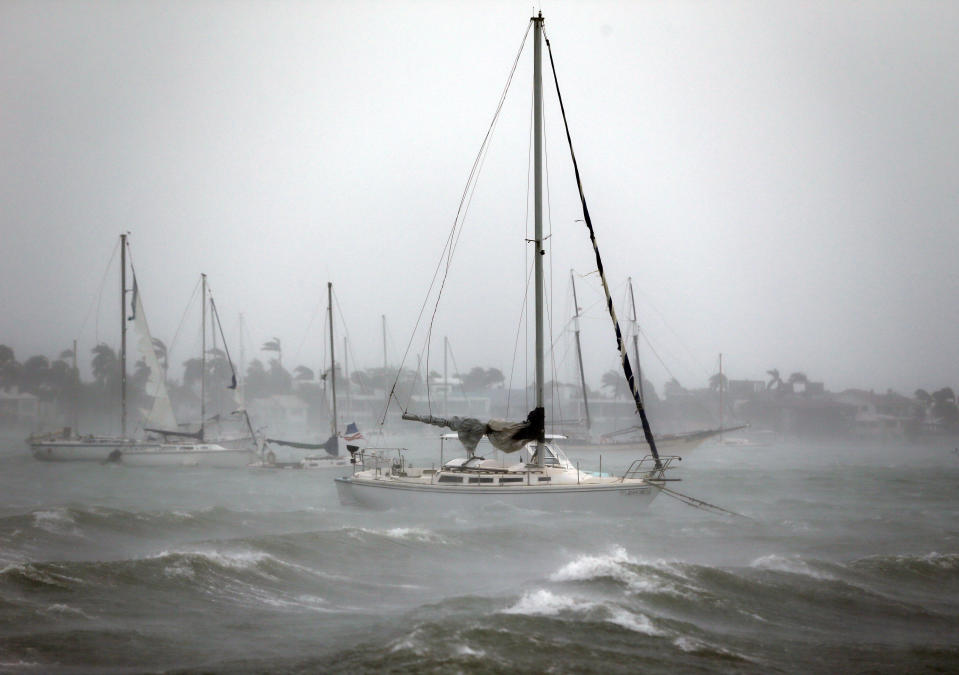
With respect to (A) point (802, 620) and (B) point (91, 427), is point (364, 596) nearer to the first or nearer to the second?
(A) point (802, 620)

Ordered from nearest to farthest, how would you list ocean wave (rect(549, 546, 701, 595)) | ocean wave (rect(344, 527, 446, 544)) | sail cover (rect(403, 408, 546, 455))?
1. ocean wave (rect(549, 546, 701, 595))
2. ocean wave (rect(344, 527, 446, 544))
3. sail cover (rect(403, 408, 546, 455))

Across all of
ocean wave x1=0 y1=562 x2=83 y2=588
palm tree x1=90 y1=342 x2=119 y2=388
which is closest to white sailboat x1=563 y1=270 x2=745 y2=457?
ocean wave x1=0 y1=562 x2=83 y2=588

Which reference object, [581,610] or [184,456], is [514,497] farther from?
[184,456]

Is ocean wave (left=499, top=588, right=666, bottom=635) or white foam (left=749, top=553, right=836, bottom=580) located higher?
ocean wave (left=499, top=588, right=666, bottom=635)

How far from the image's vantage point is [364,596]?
1501 centimetres

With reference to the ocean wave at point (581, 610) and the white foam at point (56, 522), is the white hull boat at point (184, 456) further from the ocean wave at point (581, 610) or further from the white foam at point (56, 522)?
the ocean wave at point (581, 610)

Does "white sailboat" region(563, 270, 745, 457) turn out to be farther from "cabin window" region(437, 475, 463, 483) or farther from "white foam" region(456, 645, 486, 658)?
"white foam" region(456, 645, 486, 658)

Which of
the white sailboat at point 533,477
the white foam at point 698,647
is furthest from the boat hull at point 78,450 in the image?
the white foam at point 698,647

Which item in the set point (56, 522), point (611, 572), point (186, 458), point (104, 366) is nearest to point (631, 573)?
point (611, 572)

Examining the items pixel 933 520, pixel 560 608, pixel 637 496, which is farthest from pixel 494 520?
pixel 933 520

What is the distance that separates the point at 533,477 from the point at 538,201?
8008 millimetres

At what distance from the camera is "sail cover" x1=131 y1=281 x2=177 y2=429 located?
2095 inches

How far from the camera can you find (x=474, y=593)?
1473 cm

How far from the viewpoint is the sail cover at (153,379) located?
175 feet
